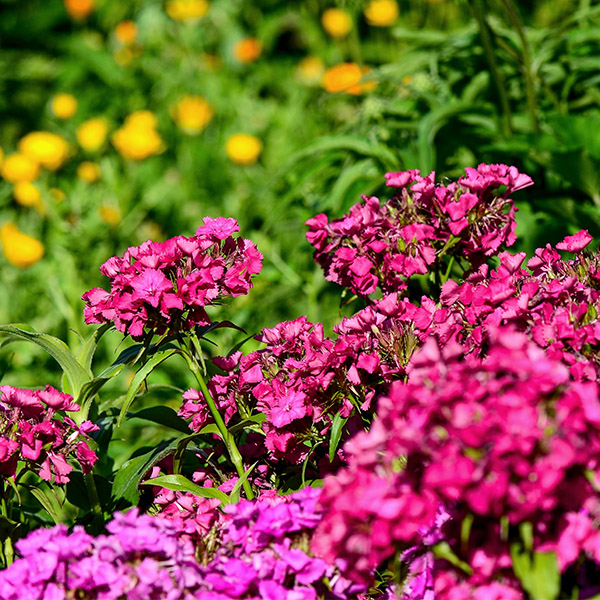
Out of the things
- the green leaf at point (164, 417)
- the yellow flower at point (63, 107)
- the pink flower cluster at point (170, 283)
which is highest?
the yellow flower at point (63, 107)

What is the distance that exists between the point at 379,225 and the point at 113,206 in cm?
249

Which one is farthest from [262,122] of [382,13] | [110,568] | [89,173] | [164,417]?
[110,568]

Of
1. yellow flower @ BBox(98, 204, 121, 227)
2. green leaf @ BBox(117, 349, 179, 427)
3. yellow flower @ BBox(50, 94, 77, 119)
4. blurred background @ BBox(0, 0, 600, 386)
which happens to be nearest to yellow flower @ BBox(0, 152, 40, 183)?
blurred background @ BBox(0, 0, 600, 386)

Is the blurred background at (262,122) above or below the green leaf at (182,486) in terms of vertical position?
above

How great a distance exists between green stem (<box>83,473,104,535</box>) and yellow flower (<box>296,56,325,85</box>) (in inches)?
139

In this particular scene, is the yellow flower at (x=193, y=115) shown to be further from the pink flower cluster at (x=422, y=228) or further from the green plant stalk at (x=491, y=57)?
the pink flower cluster at (x=422, y=228)

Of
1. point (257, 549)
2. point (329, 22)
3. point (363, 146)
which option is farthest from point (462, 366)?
point (329, 22)

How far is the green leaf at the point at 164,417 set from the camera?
55.7 inches

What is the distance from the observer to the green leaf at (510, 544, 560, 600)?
0.87 meters

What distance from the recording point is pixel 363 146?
7.29ft

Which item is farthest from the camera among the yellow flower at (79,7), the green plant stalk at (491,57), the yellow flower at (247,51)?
the yellow flower at (79,7)

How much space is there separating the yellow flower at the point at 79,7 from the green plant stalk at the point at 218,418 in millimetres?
4454

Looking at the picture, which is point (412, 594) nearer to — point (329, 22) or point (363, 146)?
point (363, 146)

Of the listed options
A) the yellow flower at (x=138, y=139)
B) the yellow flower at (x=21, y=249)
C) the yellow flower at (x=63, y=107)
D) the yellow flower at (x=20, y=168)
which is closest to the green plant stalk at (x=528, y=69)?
the yellow flower at (x=21, y=249)
